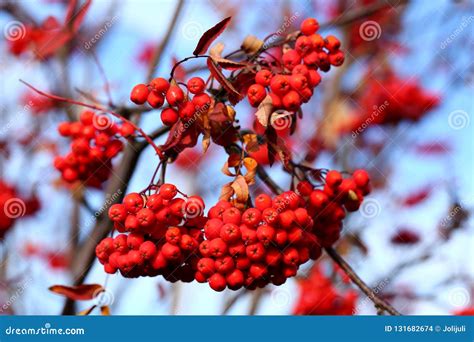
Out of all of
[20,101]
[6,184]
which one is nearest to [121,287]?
[6,184]

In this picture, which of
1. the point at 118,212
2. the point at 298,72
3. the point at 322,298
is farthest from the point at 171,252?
the point at 322,298

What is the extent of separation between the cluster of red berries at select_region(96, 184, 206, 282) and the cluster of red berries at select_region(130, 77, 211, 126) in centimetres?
18

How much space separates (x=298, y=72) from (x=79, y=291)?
929 mm

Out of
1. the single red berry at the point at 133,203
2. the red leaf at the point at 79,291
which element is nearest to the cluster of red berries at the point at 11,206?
the red leaf at the point at 79,291

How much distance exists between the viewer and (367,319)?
2289 mm

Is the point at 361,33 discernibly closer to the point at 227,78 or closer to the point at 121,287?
the point at 121,287

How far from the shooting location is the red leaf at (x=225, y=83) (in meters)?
1.49

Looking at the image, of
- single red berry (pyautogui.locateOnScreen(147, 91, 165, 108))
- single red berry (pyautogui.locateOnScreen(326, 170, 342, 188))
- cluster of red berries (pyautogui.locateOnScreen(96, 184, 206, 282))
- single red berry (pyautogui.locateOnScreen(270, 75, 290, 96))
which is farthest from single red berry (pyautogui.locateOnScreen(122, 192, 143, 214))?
single red berry (pyautogui.locateOnScreen(326, 170, 342, 188))

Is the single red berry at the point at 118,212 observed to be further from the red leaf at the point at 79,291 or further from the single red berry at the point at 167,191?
the red leaf at the point at 79,291

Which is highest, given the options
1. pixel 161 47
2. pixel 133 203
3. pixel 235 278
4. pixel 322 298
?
pixel 161 47

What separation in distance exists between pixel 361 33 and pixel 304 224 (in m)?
2.89

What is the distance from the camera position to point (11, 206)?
2.77 metres

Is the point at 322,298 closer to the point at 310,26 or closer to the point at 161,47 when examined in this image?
the point at 161,47

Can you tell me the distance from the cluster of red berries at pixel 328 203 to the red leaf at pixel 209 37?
1.64 feet
